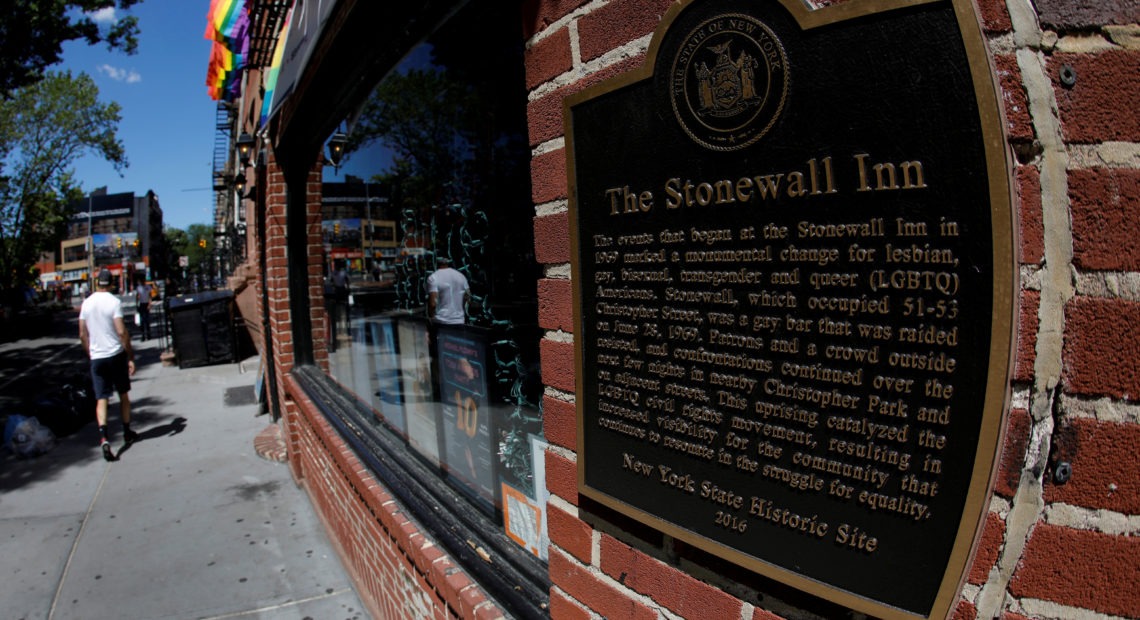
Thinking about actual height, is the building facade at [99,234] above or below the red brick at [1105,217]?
above

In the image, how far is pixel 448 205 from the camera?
11.2ft

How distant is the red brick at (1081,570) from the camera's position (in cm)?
92

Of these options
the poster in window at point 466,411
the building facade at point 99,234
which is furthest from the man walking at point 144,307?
the building facade at point 99,234

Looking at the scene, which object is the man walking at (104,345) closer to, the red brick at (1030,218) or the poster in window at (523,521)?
the poster in window at (523,521)

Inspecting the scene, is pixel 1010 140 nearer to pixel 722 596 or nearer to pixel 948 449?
pixel 948 449

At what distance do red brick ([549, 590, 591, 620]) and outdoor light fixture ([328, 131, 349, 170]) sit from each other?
4.26 m

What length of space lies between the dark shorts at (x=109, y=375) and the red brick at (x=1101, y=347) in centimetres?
Answer: 896

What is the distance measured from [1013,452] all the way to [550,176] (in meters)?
1.19

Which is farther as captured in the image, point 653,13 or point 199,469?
point 199,469

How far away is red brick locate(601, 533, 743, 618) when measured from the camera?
1.34 m

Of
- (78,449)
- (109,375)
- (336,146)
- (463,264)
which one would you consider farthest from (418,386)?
(78,449)

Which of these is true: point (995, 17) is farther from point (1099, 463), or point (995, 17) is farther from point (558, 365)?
point (558, 365)

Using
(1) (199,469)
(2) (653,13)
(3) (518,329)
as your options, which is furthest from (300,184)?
(2) (653,13)

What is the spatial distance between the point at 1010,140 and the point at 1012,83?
0.09 m
